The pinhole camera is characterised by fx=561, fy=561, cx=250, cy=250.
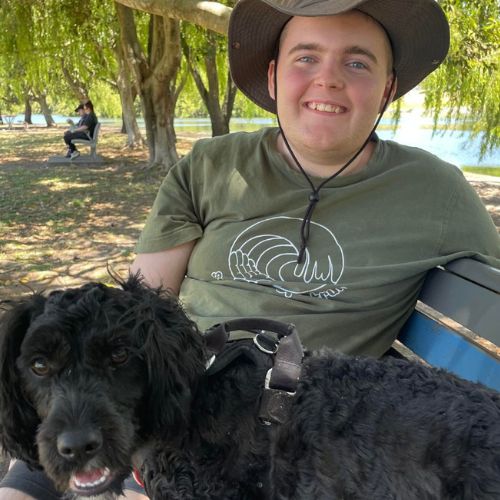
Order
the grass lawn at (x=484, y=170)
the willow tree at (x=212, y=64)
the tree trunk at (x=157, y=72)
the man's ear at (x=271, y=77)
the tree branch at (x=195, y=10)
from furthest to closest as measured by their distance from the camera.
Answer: the grass lawn at (x=484, y=170) → the willow tree at (x=212, y=64) → the tree trunk at (x=157, y=72) → the tree branch at (x=195, y=10) → the man's ear at (x=271, y=77)

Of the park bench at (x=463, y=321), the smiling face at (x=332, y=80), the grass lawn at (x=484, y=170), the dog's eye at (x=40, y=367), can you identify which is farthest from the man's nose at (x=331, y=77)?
the grass lawn at (x=484, y=170)

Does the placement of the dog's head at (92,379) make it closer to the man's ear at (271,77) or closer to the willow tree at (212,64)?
the man's ear at (271,77)

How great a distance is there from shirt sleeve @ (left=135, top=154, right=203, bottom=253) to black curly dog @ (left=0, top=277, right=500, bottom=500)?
644mm

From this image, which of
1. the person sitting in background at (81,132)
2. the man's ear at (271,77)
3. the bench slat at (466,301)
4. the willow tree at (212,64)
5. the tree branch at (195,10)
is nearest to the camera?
the bench slat at (466,301)

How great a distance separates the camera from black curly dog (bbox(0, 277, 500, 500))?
137 centimetres

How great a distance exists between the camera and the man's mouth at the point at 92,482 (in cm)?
146

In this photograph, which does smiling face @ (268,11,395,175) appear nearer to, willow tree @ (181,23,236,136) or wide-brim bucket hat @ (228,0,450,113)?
wide-brim bucket hat @ (228,0,450,113)

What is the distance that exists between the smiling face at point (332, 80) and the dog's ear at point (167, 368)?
3.19 ft

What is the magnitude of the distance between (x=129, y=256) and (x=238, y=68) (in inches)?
173

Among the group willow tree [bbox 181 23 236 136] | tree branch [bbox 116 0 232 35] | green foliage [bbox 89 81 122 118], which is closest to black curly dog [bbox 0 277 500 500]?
tree branch [bbox 116 0 232 35]

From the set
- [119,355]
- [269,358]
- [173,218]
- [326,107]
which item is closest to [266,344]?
[269,358]

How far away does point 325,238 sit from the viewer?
2166 millimetres

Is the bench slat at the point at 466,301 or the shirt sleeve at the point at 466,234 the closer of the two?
the bench slat at the point at 466,301

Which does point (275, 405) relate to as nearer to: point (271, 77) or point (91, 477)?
point (91, 477)
